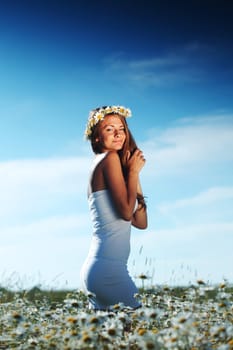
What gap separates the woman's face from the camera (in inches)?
278

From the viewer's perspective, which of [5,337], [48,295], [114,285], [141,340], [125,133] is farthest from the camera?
[48,295]

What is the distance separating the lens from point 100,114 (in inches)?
284

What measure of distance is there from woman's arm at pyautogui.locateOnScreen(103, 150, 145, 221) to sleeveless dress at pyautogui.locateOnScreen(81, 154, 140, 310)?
92 mm

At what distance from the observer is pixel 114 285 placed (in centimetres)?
663

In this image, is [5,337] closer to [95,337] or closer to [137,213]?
[95,337]

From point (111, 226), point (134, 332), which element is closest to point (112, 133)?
point (111, 226)

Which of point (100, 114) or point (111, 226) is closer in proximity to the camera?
point (111, 226)

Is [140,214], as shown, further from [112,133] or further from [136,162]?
[112,133]

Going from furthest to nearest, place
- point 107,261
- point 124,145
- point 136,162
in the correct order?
point 124,145 < point 136,162 < point 107,261

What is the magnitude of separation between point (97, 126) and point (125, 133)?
1.07ft

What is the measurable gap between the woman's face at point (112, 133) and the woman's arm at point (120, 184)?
0.26 meters

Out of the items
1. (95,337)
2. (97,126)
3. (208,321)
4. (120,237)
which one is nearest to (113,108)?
(97,126)

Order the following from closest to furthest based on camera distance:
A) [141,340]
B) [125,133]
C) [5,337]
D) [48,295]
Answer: [141,340]
[5,337]
[125,133]
[48,295]

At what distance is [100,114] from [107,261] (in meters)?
1.67
